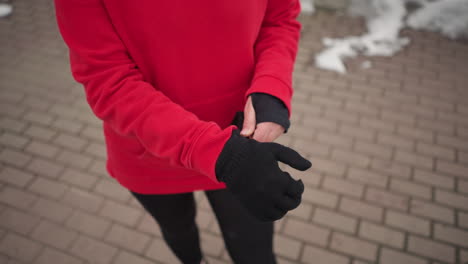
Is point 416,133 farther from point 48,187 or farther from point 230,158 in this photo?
point 48,187

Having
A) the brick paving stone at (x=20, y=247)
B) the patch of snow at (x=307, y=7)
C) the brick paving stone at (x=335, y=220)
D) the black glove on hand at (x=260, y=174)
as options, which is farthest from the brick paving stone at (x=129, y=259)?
the patch of snow at (x=307, y=7)

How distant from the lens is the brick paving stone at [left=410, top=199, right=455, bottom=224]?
254 cm

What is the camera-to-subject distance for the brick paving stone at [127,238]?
248 cm

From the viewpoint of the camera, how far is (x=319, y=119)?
327 cm

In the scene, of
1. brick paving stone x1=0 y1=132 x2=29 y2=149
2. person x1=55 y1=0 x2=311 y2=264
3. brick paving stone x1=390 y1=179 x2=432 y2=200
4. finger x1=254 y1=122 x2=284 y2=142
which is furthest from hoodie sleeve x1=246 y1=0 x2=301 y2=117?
brick paving stone x1=0 y1=132 x2=29 y2=149

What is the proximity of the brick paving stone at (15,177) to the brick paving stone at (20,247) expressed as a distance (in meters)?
0.47

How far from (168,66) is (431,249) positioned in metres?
2.19

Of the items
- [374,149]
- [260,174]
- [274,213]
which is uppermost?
[260,174]

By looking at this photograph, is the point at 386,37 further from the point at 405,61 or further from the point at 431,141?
the point at 431,141

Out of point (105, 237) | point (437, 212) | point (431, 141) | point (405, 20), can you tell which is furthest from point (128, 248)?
point (405, 20)

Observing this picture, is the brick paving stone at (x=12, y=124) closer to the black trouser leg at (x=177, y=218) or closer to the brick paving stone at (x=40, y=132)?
the brick paving stone at (x=40, y=132)

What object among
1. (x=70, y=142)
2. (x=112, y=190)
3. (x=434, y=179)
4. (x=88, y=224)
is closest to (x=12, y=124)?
(x=70, y=142)

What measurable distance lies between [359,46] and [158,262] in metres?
3.10

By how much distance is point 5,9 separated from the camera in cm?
496
